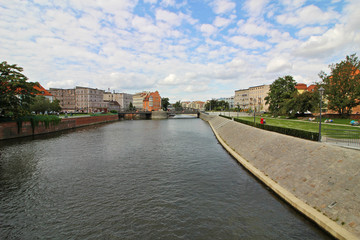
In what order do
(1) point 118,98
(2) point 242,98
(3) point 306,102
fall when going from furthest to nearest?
(1) point 118,98
(2) point 242,98
(3) point 306,102

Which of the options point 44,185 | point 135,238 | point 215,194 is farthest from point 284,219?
point 44,185

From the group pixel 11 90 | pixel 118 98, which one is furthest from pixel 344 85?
pixel 118 98

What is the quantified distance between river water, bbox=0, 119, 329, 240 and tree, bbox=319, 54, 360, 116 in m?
35.2

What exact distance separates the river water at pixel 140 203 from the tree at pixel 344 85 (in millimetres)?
35151

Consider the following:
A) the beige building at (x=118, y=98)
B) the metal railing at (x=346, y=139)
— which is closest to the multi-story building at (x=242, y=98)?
the beige building at (x=118, y=98)

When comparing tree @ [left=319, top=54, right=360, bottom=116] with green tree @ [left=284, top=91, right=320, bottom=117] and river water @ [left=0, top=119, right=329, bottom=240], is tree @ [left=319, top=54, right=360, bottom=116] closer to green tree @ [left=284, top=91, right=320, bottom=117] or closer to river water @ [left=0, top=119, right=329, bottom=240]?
green tree @ [left=284, top=91, right=320, bottom=117]

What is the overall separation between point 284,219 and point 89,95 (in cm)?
12742

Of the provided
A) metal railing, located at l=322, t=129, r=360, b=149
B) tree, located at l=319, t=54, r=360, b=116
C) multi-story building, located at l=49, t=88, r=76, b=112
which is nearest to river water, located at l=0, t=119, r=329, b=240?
metal railing, located at l=322, t=129, r=360, b=149

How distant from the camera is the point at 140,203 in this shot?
11.6m

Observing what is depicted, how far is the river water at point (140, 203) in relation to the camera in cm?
902

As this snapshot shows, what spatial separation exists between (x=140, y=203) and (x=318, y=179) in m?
10.4

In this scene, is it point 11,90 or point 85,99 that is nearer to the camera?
point 11,90

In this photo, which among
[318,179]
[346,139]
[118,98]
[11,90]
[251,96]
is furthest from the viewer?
[118,98]

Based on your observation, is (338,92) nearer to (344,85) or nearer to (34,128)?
(344,85)
